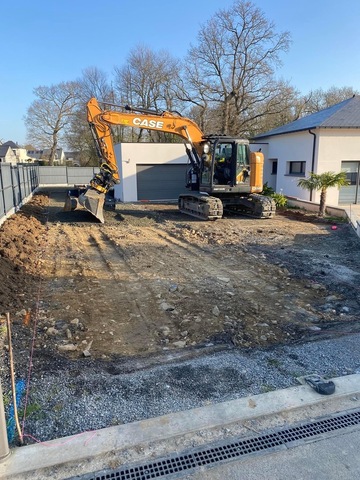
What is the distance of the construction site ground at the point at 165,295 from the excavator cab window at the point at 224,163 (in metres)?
3.39

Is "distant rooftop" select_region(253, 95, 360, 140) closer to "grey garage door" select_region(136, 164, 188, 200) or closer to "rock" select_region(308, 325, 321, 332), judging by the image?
"grey garage door" select_region(136, 164, 188, 200)

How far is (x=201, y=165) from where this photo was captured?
1381cm

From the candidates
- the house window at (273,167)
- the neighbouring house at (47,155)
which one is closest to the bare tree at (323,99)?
the house window at (273,167)

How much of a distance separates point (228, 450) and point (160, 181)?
18.3 meters

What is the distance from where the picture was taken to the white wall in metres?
19.3

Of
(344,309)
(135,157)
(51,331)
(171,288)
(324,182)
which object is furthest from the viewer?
(135,157)

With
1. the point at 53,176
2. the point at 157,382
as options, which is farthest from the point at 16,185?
the point at 53,176

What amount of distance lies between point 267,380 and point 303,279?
3546mm

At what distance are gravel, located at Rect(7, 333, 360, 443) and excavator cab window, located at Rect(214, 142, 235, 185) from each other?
32.7 feet

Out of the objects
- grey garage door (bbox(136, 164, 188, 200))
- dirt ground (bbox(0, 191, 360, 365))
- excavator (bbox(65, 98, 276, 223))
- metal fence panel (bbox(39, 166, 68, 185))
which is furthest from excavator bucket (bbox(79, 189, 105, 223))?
metal fence panel (bbox(39, 166, 68, 185))

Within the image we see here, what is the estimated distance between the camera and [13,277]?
20.4ft

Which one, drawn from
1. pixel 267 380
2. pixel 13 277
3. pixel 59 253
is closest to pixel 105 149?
pixel 59 253

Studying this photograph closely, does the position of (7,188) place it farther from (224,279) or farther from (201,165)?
(224,279)

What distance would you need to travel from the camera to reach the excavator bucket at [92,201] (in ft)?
40.8
